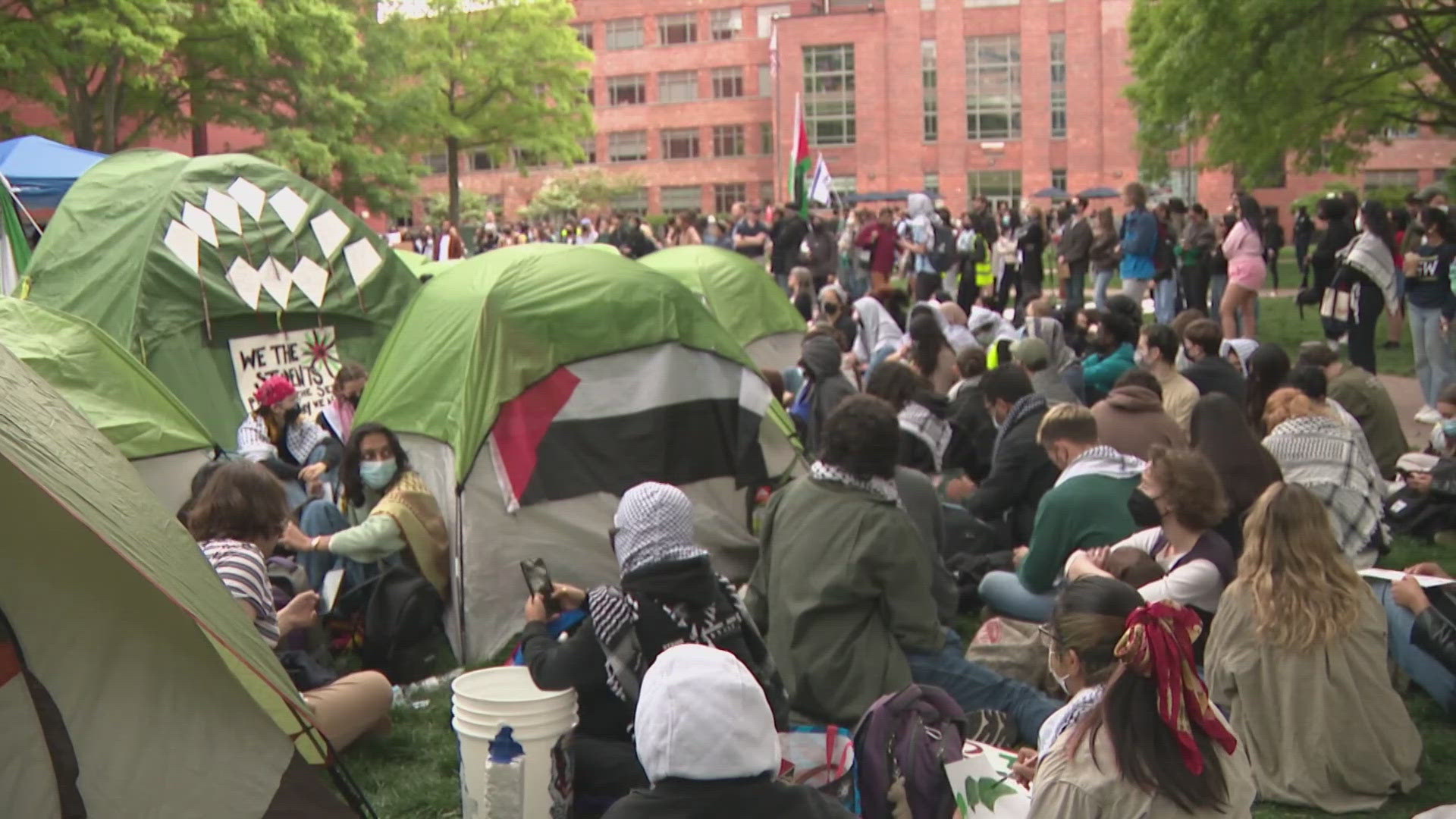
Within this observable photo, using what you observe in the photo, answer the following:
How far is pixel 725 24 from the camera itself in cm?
6725

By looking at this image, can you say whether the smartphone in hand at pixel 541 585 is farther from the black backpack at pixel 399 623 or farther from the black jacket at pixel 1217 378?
the black jacket at pixel 1217 378

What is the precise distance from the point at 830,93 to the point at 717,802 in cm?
6066

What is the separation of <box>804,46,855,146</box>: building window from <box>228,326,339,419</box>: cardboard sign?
2061 inches

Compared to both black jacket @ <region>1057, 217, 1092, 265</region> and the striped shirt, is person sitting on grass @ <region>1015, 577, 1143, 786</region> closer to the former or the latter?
the striped shirt

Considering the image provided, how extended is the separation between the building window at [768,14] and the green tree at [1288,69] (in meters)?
47.5

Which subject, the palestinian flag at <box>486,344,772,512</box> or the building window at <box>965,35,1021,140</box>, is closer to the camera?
the palestinian flag at <box>486,344,772,512</box>

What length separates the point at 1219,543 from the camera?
5336mm

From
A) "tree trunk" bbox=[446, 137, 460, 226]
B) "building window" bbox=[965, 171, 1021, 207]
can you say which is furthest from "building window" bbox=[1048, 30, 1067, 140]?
"tree trunk" bbox=[446, 137, 460, 226]

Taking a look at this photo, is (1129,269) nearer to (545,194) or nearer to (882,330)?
(882,330)

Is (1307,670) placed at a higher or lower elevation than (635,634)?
lower

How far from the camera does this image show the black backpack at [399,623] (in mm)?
6363

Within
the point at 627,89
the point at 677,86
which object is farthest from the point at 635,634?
the point at 627,89

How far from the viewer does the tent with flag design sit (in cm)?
690

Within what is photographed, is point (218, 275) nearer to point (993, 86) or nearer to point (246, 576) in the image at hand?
point (246, 576)
